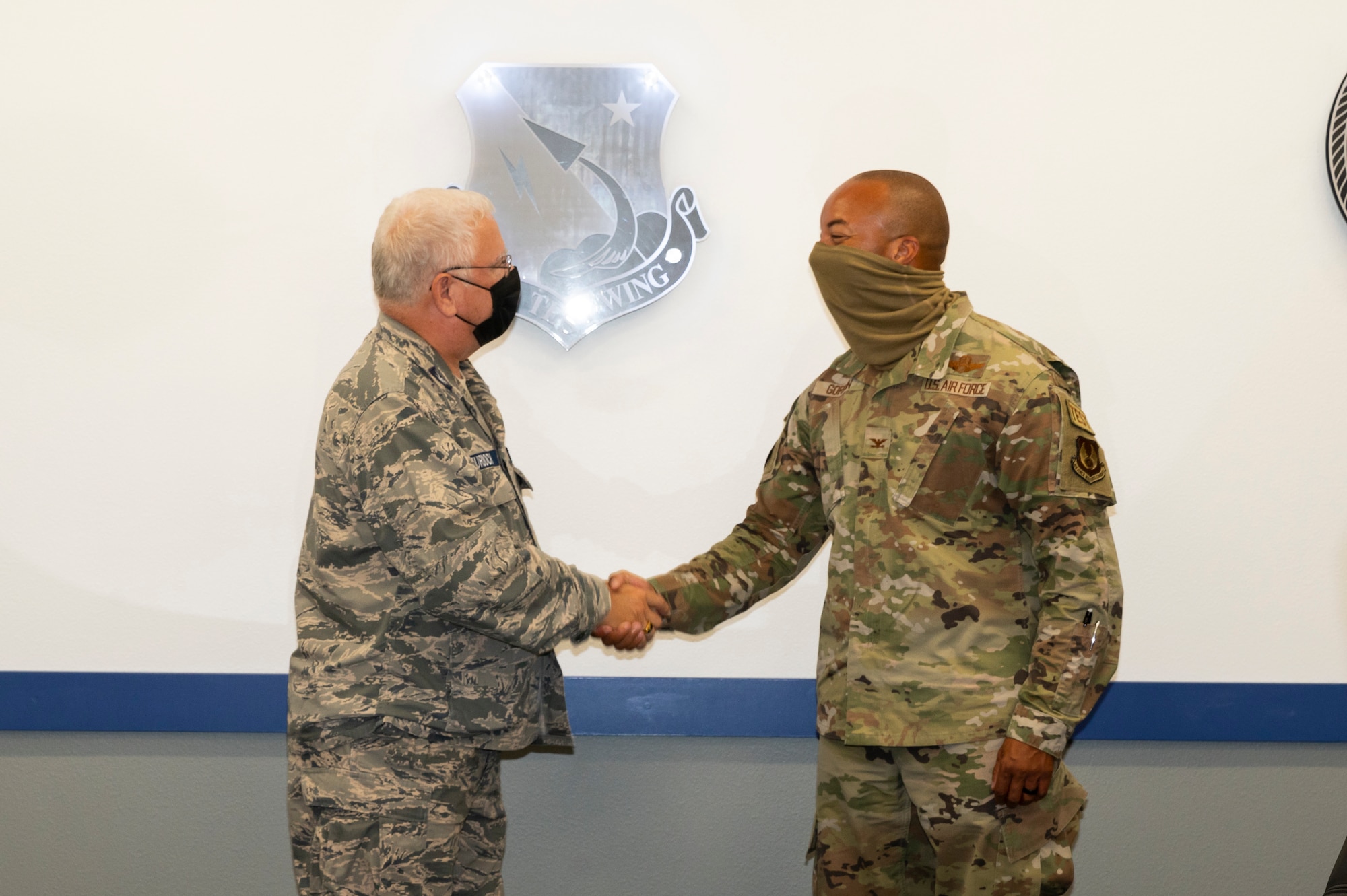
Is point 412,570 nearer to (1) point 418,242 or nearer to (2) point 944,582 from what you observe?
(1) point 418,242

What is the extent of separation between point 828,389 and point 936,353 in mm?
250

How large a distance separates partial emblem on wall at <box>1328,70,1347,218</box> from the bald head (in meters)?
1.43

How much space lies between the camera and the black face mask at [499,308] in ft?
6.40

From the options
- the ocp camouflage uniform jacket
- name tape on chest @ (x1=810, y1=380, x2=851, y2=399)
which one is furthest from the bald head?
name tape on chest @ (x1=810, y1=380, x2=851, y2=399)

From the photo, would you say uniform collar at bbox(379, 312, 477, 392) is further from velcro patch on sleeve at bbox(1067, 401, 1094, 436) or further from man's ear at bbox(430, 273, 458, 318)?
velcro patch on sleeve at bbox(1067, 401, 1094, 436)

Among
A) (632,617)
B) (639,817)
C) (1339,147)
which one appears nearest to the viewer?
(632,617)

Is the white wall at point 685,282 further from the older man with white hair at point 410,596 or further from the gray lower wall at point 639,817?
the older man with white hair at point 410,596

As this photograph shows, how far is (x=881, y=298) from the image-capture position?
1913 mm

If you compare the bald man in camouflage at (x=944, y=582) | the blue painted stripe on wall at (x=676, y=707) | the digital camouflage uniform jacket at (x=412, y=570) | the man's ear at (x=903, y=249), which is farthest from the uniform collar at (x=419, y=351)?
the blue painted stripe on wall at (x=676, y=707)

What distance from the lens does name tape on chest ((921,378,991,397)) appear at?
1828mm

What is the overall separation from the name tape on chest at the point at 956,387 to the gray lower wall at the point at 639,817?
1320 millimetres

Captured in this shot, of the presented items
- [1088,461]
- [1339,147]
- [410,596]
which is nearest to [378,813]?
[410,596]

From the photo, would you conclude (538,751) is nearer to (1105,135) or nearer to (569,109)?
(569,109)

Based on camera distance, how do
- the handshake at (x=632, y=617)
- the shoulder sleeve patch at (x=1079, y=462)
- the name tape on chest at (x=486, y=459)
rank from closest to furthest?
the shoulder sleeve patch at (x=1079, y=462)
the name tape on chest at (x=486, y=459)
the handshake at (x=632, y=617)
